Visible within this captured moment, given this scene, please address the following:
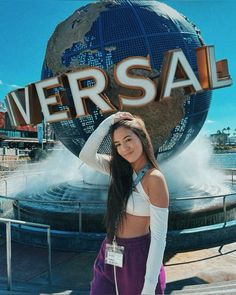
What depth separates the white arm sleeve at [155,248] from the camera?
2.04 m

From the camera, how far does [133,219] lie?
2213mm

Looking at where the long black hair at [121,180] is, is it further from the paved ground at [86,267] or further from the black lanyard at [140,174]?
the paved ground at [86,267]

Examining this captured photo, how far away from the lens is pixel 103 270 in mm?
2326

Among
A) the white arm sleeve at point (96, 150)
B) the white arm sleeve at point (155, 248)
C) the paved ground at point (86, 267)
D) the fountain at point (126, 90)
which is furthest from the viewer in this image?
the fountain at point (126, 90)

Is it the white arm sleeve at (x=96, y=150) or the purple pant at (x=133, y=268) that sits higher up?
the white arm sleeve at (x=96, y=150)

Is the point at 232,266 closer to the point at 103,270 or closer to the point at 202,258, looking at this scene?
the point at 202,258

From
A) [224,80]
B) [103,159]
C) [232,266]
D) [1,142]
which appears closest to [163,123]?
[224,80]

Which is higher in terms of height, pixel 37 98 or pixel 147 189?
pixel 37 98

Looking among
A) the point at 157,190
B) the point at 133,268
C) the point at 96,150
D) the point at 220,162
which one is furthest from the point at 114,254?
the point at 220,162

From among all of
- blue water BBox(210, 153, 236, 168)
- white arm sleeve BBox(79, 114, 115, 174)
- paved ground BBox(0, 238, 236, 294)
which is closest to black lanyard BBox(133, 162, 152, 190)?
white arm sleeve BBox(79, 114, 115, 174)

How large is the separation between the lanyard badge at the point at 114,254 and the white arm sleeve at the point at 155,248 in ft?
0.71

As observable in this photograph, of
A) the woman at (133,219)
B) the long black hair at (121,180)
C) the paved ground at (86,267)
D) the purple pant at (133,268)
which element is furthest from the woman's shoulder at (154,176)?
the paved ground at (86,267)

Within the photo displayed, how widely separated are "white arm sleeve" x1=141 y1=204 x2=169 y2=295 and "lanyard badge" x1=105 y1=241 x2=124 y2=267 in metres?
0.22

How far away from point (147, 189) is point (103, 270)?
2.16 feet
